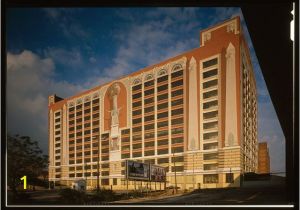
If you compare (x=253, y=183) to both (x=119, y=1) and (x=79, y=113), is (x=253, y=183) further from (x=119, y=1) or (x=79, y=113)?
(x=119, y=1)

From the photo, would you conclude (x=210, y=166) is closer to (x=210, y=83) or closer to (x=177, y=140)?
(x=177, y=140)

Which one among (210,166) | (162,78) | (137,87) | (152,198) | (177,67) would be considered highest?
(177,67)

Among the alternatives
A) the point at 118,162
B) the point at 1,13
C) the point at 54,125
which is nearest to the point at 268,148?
the point at 118,162

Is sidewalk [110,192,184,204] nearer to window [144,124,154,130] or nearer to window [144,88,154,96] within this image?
window [144,124,154,130]

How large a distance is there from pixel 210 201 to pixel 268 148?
92.3 inches

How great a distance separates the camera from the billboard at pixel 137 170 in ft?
28.7

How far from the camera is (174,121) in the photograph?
922 centimetres

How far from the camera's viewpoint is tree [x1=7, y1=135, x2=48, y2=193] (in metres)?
8.20

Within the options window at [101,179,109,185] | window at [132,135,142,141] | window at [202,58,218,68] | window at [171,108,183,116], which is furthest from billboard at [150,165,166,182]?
window at [202,58,218,68]

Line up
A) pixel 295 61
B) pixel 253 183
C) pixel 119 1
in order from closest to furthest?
pixel 295 61
pixel 119 1
pixel 253 183

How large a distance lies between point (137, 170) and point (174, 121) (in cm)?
186

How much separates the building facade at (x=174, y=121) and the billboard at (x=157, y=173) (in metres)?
0.16

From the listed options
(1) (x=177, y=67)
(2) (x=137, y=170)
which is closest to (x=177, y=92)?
(1) (x=177, y=67)

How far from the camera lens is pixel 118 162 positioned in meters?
9.08
